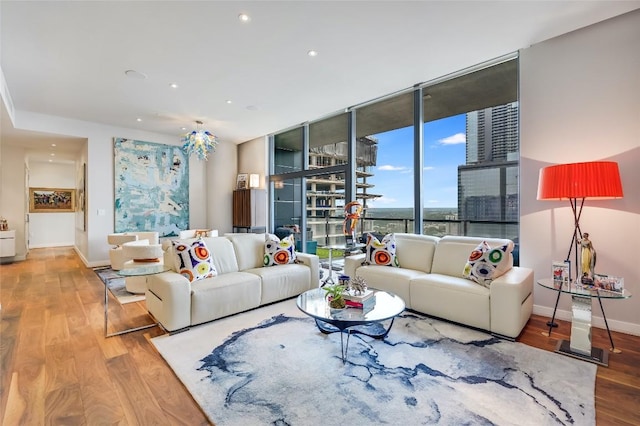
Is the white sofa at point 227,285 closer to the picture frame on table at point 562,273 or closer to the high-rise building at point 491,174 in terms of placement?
the high-rise building at point 491,174

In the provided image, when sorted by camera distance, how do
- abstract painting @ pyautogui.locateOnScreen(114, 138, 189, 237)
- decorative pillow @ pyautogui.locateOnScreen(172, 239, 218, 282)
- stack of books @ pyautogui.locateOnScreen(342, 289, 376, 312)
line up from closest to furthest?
stack of books @ pyautogui.locateOnScreen(342, 289, 376, 312)
decorative pillow @ pyautogui.locateOnScreen(172, 239, 218, 282)
abstract painting @ pyautogui.locateOnScreen(114, 138, 189, 237)

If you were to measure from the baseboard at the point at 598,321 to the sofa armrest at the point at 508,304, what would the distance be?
0.70 m

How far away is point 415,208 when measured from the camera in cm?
450

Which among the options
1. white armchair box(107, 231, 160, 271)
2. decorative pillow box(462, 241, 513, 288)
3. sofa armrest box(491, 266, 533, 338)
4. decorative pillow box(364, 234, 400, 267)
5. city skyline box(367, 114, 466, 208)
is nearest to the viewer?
sofa armrest box(491, 266, 533, 338)

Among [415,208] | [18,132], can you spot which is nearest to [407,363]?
[415,208]

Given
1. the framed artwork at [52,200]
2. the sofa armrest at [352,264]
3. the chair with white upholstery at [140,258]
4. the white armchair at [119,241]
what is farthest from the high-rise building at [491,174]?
the framed artwork at [52,200]

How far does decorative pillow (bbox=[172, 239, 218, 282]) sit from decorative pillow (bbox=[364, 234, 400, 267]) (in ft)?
6.34

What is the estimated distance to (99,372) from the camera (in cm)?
223

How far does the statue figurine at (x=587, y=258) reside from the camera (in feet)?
8.39

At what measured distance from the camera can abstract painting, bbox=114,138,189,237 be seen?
637cm

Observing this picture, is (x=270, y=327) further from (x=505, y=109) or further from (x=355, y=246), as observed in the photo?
(x=505, y=109)

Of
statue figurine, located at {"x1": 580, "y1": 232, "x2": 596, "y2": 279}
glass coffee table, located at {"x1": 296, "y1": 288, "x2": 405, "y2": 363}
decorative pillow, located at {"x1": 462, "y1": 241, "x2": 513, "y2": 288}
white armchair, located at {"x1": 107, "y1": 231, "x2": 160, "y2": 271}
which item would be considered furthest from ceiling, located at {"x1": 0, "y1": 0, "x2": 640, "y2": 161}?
glass coffee table, located at {"x1": 296, "y1": 288, "x2": 405, "y2": 363}

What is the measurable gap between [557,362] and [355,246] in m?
2.59

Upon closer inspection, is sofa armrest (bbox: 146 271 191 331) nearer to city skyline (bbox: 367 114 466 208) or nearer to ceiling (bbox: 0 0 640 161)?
ceiling (bbox: 0 0 640 161)
